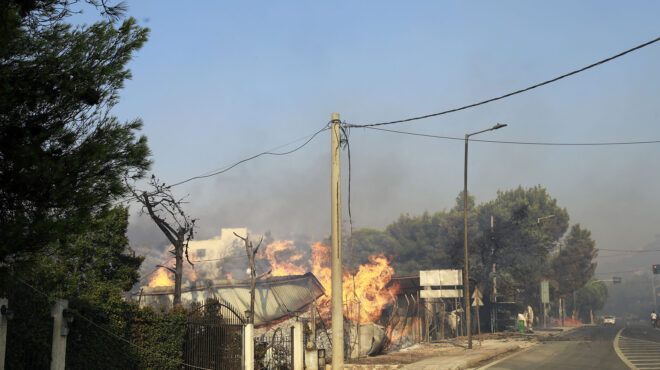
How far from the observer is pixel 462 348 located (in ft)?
88.0

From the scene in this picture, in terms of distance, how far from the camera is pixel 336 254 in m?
15.4

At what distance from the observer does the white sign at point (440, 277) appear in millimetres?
30578

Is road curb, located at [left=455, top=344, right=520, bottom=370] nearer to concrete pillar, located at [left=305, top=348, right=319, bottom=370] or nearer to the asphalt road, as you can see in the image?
the asphalt road

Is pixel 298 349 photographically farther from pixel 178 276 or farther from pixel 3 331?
pixel 178 276

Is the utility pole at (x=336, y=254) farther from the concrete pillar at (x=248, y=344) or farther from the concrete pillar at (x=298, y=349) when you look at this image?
the concrete pillar at (x=298, y=349)

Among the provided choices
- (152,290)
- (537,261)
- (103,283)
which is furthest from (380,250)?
(103,283)

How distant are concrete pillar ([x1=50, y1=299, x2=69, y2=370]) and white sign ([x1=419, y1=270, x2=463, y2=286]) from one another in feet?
68.8

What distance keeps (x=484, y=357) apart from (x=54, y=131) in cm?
1887

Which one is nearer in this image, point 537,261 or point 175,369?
point 175,369

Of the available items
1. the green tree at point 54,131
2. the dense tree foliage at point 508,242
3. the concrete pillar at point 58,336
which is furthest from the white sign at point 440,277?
the dense tree foliage at point 508,242

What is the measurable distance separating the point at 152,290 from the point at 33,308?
2990 cm

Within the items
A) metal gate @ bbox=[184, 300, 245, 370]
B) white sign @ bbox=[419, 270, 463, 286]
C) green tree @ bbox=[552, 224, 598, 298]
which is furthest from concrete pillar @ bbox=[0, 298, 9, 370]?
green tree @ bbox=[552, 224, 598, 298]

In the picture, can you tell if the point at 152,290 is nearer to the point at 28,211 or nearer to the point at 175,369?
the point at 175,369

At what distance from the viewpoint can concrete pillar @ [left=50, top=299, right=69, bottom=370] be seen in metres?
12.5
